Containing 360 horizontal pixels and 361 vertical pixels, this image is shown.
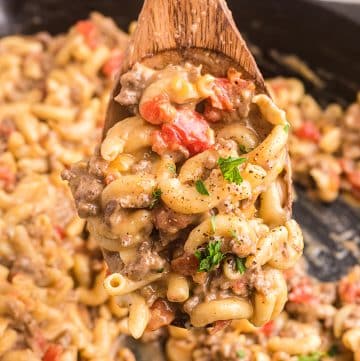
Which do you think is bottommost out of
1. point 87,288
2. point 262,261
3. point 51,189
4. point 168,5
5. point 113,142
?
point 87,288

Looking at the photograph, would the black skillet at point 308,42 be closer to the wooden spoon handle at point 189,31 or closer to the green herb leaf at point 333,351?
the green herb leaf at point 333,351

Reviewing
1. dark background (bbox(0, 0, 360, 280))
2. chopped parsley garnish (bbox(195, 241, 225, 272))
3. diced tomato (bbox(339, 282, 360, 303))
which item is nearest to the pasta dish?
chopped parsley garnish (bbox(195, 241, 225, 272))

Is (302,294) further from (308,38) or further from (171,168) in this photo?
(308,38)

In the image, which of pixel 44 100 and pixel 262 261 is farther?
pixel 44 100

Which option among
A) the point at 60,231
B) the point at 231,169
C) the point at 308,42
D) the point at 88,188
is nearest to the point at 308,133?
the point at 308,42

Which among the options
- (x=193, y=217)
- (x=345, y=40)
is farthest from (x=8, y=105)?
(x=345, y=40)

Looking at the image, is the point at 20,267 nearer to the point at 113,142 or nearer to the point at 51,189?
the point at 51,189
